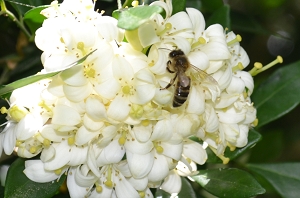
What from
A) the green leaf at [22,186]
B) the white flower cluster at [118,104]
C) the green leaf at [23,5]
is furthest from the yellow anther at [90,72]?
the green leaf at [23,5]

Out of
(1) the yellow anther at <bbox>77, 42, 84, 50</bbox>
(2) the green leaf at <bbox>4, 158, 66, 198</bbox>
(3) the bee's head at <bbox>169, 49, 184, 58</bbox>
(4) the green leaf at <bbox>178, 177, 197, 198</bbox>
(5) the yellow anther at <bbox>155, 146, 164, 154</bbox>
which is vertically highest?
(1) the yellow anther at <bbox>77, 42, 84, 50</bbox>

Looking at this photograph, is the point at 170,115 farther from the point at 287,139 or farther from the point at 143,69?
the point at 287,139

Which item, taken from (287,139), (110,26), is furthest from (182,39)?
(287,139)

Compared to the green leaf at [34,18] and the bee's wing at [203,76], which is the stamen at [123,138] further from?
the green leaf at [34,18]

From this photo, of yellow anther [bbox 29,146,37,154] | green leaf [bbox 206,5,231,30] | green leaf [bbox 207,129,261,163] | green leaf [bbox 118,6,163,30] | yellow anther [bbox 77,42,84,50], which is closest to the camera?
green leaf [bbox 118,6,163,30]

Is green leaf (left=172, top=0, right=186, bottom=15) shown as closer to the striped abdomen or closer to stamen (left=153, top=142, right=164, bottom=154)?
the striped abdomen

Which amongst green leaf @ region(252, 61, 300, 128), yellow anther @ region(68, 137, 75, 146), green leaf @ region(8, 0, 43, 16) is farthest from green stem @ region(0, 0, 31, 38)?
green leaf @ region(252, 61, 300, 128)

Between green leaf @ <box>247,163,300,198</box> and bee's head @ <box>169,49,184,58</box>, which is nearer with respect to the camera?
bee's head @ <box>169,49,184,58</box>

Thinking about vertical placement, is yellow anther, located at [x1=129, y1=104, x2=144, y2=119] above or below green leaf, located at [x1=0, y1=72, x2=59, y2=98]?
below
